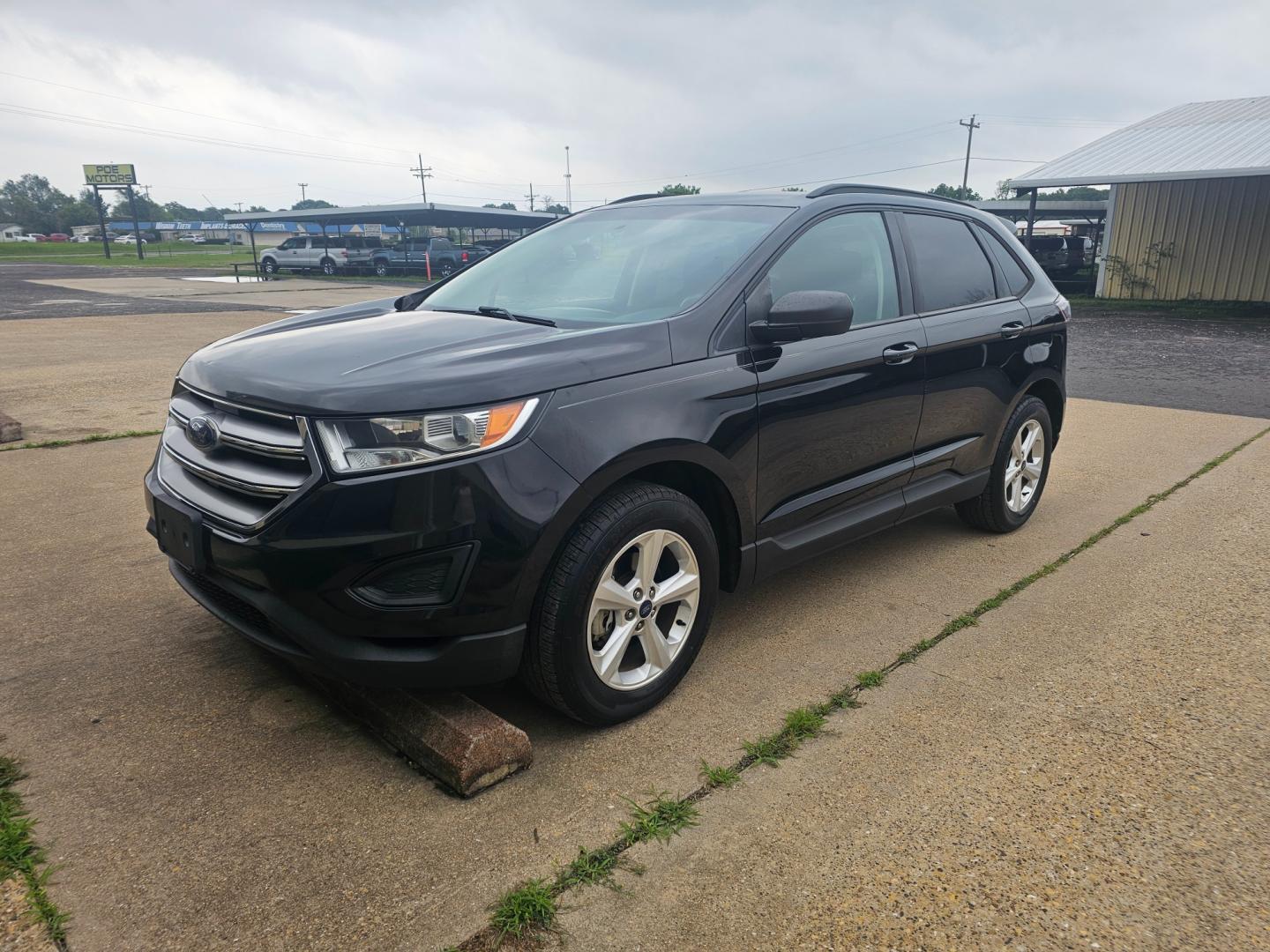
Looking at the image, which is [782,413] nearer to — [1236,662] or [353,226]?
[1236,662]

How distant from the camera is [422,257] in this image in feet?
114

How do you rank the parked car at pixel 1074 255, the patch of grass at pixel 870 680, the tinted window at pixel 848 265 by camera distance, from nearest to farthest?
the patch of grass at pixel 870 680, the tinted window at pixel 848 265, the parked car at pixel 1074 255

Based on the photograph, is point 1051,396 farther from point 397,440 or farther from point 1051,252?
point 1051,252

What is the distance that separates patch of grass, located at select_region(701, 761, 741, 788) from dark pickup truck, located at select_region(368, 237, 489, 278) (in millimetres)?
32671

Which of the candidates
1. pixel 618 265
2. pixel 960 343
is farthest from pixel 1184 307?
pixel 618 265

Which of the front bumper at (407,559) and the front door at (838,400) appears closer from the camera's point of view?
the front bumper at (407,559)

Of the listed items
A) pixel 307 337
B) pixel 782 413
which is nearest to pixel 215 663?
pixel 307 337

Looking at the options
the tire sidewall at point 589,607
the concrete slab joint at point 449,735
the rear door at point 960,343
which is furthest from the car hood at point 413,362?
the rear door at point 960,343

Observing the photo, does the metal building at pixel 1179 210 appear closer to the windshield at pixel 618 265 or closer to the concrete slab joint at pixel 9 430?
the windshield at pixel 618 265

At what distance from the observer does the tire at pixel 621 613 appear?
2.62 meters

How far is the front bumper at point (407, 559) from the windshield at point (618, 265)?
3.25 feet

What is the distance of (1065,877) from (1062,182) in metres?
21.0

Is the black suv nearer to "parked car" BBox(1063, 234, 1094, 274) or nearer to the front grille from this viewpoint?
the front grille

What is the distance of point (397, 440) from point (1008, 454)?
11.1 feet
